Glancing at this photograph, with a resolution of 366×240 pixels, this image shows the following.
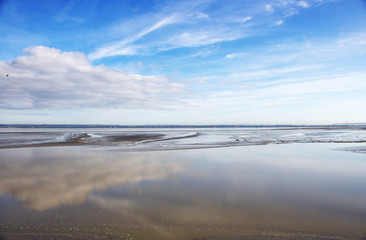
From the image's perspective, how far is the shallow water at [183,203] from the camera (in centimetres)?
531

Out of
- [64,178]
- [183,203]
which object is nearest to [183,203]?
[183,203]

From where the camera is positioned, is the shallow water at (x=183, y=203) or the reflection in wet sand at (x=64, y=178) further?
the reflection in wet sand at (x=64, y=178)

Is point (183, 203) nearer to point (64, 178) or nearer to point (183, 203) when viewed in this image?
point (183, 203)

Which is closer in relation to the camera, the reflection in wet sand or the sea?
the sea

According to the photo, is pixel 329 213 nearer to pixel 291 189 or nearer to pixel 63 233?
pixel 291 189

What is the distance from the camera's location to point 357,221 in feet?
18.7

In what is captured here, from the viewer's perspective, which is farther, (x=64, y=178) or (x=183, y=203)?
(x=64, y=178)

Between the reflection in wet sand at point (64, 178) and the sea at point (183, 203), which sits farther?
the reflection in wet sand at point (64, 178)

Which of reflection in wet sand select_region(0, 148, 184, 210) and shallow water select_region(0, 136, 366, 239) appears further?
reflection in wet sand select_region(0, 148, 184, 210)

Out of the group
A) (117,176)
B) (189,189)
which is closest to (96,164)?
(117,176)

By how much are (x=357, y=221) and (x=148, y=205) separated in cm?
554

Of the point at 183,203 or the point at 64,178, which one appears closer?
the point at 183,203

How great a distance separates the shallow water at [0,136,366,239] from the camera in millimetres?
5312

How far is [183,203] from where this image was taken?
23.1ft
